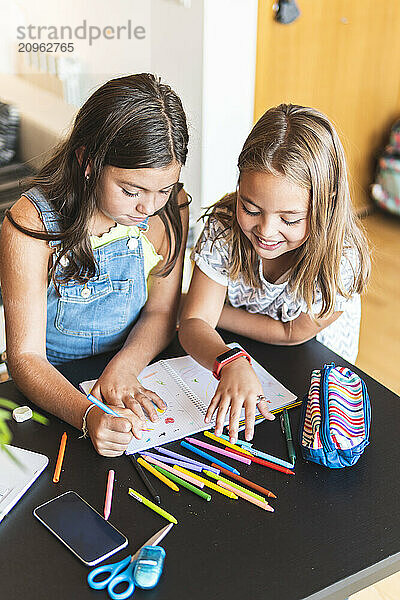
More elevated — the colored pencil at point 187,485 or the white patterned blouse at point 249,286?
the white patterned blouse at point 249,286

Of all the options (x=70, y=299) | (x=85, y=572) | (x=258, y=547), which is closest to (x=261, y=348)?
(x=70, y=299)

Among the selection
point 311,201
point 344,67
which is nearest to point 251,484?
point 311,201

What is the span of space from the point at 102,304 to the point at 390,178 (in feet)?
8.89

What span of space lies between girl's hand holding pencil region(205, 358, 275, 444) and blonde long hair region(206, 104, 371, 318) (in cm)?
29

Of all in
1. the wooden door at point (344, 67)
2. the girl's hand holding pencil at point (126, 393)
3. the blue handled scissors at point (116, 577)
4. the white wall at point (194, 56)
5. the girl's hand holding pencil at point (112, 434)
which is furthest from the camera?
the wooden door at point (344, 67)

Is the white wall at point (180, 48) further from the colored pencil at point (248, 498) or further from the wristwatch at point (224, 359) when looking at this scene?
the colored pencil at point (248, 498)

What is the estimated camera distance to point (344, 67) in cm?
352

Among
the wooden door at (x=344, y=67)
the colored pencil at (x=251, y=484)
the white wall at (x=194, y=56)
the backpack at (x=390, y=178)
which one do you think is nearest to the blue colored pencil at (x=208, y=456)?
the colored pencil at (x=251, y=484)

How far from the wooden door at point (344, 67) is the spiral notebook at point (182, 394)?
2.09m

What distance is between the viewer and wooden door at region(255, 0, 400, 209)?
318 cm

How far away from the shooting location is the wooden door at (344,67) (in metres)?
3.18

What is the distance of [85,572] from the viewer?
0.87 metres

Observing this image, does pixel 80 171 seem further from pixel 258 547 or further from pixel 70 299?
pixel 258 547

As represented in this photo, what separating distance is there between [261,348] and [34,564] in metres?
0.66
